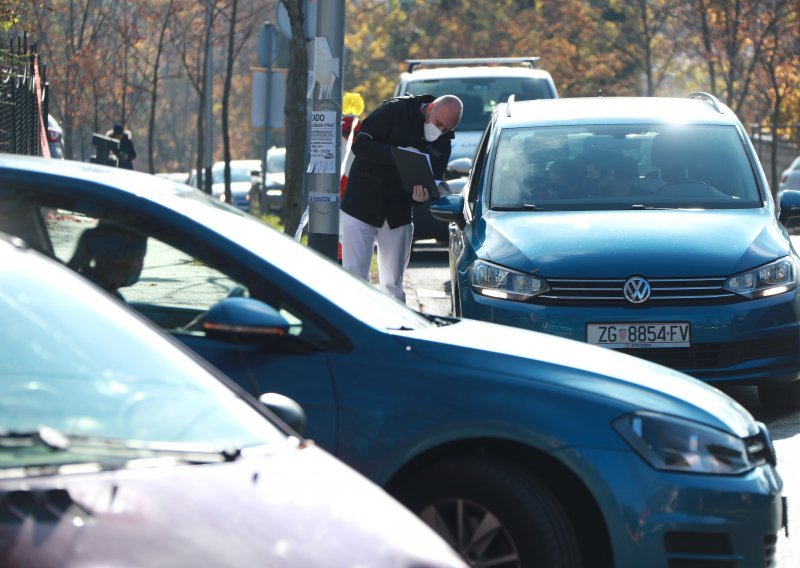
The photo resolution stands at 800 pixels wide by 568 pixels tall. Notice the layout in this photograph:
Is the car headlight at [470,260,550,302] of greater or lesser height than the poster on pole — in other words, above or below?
below

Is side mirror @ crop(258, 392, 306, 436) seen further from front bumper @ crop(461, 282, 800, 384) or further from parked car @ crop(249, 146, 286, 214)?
parked car @ crop(249, 146, 286, 214)

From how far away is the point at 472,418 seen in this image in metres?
4.46

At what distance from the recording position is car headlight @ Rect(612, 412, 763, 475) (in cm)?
449

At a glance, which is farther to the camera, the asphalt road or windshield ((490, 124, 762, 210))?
windshield ((490, 124, 762, 210))

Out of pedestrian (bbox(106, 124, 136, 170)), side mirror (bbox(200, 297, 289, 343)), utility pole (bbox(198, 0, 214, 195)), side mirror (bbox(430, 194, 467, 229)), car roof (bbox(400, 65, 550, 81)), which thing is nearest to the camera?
side mirror (bbox(200, 297, 289, 343))

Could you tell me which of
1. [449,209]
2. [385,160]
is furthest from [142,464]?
[385,160]

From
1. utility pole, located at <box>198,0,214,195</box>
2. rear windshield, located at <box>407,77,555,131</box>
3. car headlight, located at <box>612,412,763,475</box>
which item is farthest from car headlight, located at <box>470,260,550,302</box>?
utility pole, located at <box>198,0,214,195</box>

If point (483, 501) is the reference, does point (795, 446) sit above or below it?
below

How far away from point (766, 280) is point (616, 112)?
223 centimetres

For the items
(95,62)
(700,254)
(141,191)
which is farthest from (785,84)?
(141,191)

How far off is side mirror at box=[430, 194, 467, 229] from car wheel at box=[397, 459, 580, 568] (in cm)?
506

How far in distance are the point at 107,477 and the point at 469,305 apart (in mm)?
5592

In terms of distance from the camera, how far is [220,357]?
4629mm

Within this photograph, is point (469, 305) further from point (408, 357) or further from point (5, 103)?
point (5, 103)
